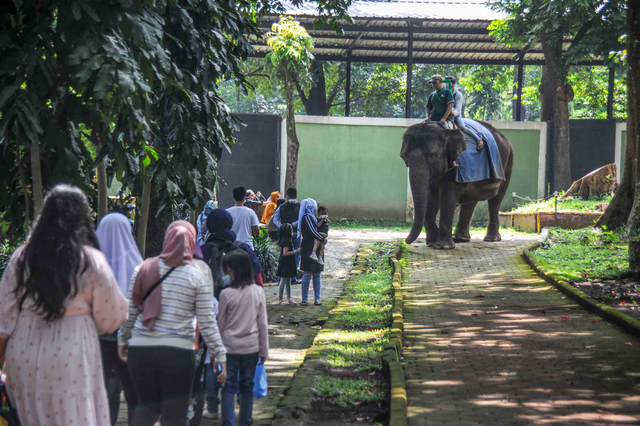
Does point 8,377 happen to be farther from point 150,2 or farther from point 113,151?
point 150,2

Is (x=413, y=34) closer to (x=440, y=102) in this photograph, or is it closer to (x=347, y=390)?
(x=440, y=102)

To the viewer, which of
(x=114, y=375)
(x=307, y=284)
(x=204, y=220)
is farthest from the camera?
(x=307, y=284)

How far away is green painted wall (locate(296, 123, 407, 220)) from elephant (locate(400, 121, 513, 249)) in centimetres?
898

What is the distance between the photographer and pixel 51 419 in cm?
390

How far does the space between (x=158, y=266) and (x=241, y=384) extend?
1.31 metres

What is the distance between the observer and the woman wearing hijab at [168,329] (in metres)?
4.75

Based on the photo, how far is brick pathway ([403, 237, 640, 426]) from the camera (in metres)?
5.97

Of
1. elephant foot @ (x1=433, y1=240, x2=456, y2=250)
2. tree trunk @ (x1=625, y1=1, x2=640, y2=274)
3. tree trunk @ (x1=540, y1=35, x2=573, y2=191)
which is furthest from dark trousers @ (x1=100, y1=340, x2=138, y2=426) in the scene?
tree trunk @ (x1=540, y1=35, x2=573, y2=191)

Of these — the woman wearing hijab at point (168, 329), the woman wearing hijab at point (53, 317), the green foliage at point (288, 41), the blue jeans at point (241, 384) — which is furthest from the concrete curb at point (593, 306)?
the green foliage at point (288, 41)

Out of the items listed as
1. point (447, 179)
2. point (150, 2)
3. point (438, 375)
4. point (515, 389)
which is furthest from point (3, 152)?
point (447, 179)

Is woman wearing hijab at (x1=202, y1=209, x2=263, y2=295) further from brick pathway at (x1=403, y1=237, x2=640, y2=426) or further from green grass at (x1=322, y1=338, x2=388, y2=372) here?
brick pathway at (x1=403, y1=237, x2=640, y2=426)

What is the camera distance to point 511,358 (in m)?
7.60

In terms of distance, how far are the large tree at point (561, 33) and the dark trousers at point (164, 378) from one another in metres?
21.1

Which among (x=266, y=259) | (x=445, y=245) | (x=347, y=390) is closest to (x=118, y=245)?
(x=347, y=390)
